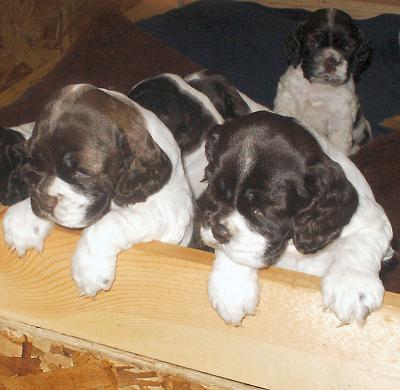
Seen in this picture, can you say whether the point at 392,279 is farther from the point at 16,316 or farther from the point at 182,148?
the point at 16,316

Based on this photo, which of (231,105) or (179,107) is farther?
(231,105)

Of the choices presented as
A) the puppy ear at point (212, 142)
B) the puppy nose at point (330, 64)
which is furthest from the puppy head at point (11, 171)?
the puppy nose at point (330, 64)

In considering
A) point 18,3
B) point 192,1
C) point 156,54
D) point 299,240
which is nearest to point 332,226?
point 299,240

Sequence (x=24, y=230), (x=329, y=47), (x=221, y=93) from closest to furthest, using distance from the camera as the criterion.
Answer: (x=24, y=230) < (x=221, y=93) < (x=329, y=47)

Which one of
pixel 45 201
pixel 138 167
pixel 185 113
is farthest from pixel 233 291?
pixel 185 113

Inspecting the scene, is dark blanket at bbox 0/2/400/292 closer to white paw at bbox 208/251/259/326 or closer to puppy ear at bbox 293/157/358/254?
puppy ear at bbox 293/157/358/254

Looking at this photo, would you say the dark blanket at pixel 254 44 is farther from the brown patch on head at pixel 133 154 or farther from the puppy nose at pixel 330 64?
the brown patch on head at pixel 133 154

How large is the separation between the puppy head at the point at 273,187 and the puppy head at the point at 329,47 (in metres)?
2.90

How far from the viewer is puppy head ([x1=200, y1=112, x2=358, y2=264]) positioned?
2.88m

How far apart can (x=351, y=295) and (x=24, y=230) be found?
141 centimetres

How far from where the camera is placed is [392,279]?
412 cm

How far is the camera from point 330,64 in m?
5.84

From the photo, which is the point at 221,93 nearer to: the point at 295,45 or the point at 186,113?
the point at 186,113

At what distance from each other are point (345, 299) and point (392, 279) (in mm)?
1499
